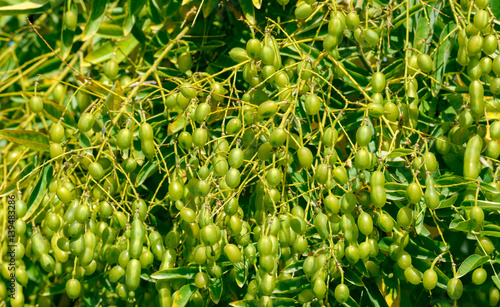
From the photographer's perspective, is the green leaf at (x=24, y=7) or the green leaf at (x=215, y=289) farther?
the green leaf at (x=24, y=7)

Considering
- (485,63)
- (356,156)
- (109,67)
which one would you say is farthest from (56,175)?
(485,63)

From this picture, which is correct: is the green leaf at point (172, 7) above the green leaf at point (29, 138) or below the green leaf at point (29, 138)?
above

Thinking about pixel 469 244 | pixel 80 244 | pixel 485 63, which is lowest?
pixel 469 244

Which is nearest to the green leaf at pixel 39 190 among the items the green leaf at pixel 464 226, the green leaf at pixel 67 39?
the green leaf at pixel 67 39

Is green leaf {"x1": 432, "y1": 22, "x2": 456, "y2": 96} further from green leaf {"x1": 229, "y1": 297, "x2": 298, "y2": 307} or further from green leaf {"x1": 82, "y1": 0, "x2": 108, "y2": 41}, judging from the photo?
green leaf {"x1": 82, "y1": 0, "x2": 108, "y2": 41}

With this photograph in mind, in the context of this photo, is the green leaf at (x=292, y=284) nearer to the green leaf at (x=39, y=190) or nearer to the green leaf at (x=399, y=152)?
the green leaf at (x=399, y=152)

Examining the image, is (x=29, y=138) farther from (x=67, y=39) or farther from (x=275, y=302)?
(x=275, y=302)

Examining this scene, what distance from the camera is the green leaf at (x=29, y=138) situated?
1061 mm

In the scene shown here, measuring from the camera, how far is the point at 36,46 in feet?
4.56

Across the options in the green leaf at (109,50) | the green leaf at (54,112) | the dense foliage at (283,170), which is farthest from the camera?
the green leaf at (109,50)

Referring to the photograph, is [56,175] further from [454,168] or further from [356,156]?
[454,168]

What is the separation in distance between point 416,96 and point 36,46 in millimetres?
971

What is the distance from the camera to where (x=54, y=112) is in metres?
1.12

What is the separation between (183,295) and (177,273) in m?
0.04
